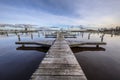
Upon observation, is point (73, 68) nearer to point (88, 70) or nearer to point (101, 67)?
point (88, 70)

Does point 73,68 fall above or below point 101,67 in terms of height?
above

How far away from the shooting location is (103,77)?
5.88 m

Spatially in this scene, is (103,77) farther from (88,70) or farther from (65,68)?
(65,68)

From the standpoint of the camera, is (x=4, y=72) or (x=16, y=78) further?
(x=4, y=72)

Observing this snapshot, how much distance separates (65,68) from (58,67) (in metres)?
0.34

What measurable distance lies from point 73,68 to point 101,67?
3747 millimetres

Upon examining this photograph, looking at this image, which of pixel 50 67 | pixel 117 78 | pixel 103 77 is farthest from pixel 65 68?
pixel 117 78

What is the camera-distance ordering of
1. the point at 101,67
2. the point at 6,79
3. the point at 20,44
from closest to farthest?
the point at 6,79
the point at 101,67
the point at 20,44

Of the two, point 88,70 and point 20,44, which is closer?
point 88,70

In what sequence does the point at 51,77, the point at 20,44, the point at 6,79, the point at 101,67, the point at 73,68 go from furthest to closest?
the point at 20,44, the point at 101,67, the point at 6,79, the point at 73,68, the point at 51,77

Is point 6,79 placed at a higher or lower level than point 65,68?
lower

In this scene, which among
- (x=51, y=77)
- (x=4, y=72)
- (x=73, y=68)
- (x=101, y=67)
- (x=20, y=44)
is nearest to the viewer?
(x=51, y=77)

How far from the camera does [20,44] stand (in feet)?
49.2

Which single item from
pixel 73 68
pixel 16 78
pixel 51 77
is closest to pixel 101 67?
pixel 73 68
